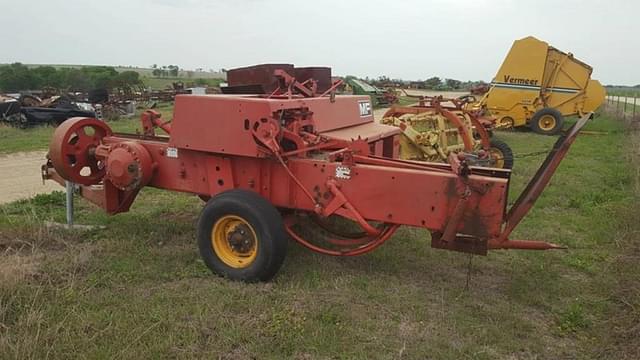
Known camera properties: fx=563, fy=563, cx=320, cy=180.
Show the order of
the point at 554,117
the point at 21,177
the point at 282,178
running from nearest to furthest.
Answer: the point at 282,178, the point at 21,177, the point at 554,117

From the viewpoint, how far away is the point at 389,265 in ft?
16.2

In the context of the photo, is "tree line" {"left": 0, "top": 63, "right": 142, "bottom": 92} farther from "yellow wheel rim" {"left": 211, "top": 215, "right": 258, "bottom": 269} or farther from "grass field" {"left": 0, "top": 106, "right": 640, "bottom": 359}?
"yellow wheel rim" {"left": 211, "top": 215, "right": 258, "bottom": 269}

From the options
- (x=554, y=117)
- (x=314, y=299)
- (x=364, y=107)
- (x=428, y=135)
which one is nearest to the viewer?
(x=314, y=299)

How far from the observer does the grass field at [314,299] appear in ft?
11.2

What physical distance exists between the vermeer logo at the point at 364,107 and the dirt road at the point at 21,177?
4.71m

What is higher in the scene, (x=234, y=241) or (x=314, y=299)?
(x=234, y=241)

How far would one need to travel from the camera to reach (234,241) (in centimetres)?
441

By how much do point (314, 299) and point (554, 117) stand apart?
1443cm

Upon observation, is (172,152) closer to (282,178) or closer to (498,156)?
(282,178)

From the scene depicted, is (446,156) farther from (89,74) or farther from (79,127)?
(89,74)

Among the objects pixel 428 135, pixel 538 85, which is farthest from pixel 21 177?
pixel 538 85

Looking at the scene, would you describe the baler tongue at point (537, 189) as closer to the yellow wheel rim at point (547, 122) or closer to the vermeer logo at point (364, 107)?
the vermeer logo at point (364, 107)

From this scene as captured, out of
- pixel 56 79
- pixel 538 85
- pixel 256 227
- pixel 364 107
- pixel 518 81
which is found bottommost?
pixel 256 227

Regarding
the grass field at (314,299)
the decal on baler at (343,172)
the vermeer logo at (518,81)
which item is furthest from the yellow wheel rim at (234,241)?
the vermeer logo at (518,81)
